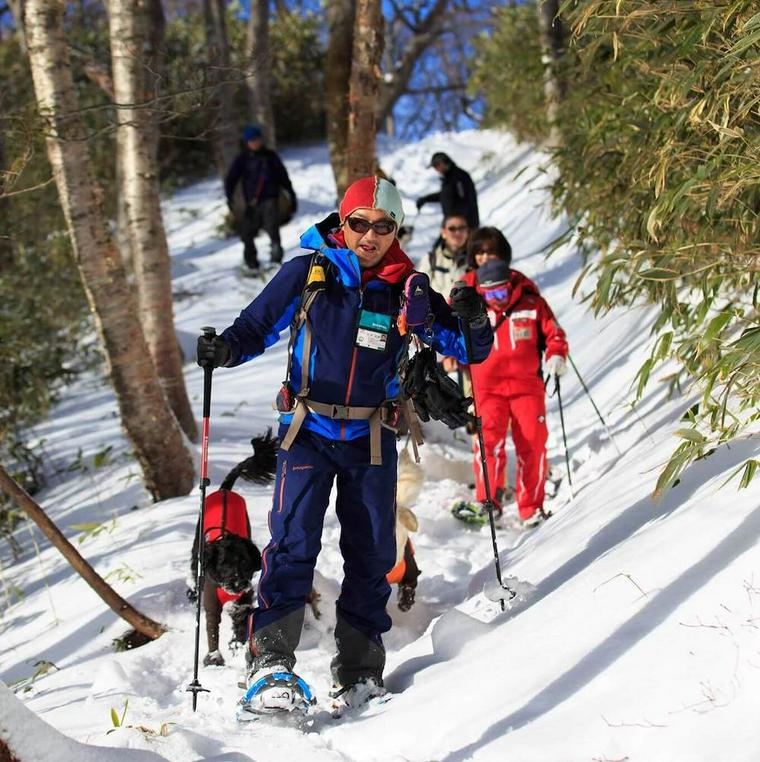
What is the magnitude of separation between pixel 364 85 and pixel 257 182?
620cm

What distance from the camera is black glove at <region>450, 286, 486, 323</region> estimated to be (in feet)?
12.4

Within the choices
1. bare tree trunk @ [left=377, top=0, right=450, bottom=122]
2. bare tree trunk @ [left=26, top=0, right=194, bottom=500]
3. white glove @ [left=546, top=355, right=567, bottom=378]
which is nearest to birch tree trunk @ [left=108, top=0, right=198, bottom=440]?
bare tree trunk @ [left=26, top=0, right=194, bottom=500]

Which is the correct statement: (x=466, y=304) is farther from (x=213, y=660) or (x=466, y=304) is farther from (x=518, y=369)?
(x=518, y=369)

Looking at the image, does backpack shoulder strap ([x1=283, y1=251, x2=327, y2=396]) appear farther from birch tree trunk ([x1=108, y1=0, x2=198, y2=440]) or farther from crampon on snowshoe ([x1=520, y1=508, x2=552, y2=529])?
birch tree trunk ([x1=108, y1=0, x2=198, y2=440])

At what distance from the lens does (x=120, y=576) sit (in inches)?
221

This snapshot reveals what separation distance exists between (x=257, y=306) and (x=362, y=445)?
692 mm

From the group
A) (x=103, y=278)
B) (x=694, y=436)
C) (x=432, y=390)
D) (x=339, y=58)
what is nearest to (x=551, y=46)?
(x=339, y=58)

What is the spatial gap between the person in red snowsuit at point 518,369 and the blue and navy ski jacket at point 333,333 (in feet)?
7.92

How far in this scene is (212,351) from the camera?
3.49m

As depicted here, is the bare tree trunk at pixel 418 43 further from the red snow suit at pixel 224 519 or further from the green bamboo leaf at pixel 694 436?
the green bamboo leaf at pixel 694 436

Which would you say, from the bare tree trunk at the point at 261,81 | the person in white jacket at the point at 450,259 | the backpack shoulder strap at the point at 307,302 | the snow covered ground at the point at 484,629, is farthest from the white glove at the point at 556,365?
the bare tree trunk at the point at 261,81

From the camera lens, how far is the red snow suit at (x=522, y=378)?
607cm

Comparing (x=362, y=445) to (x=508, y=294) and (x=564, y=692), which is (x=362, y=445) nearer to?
(x=564, y=692)

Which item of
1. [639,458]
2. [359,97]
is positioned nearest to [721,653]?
[639,458]
